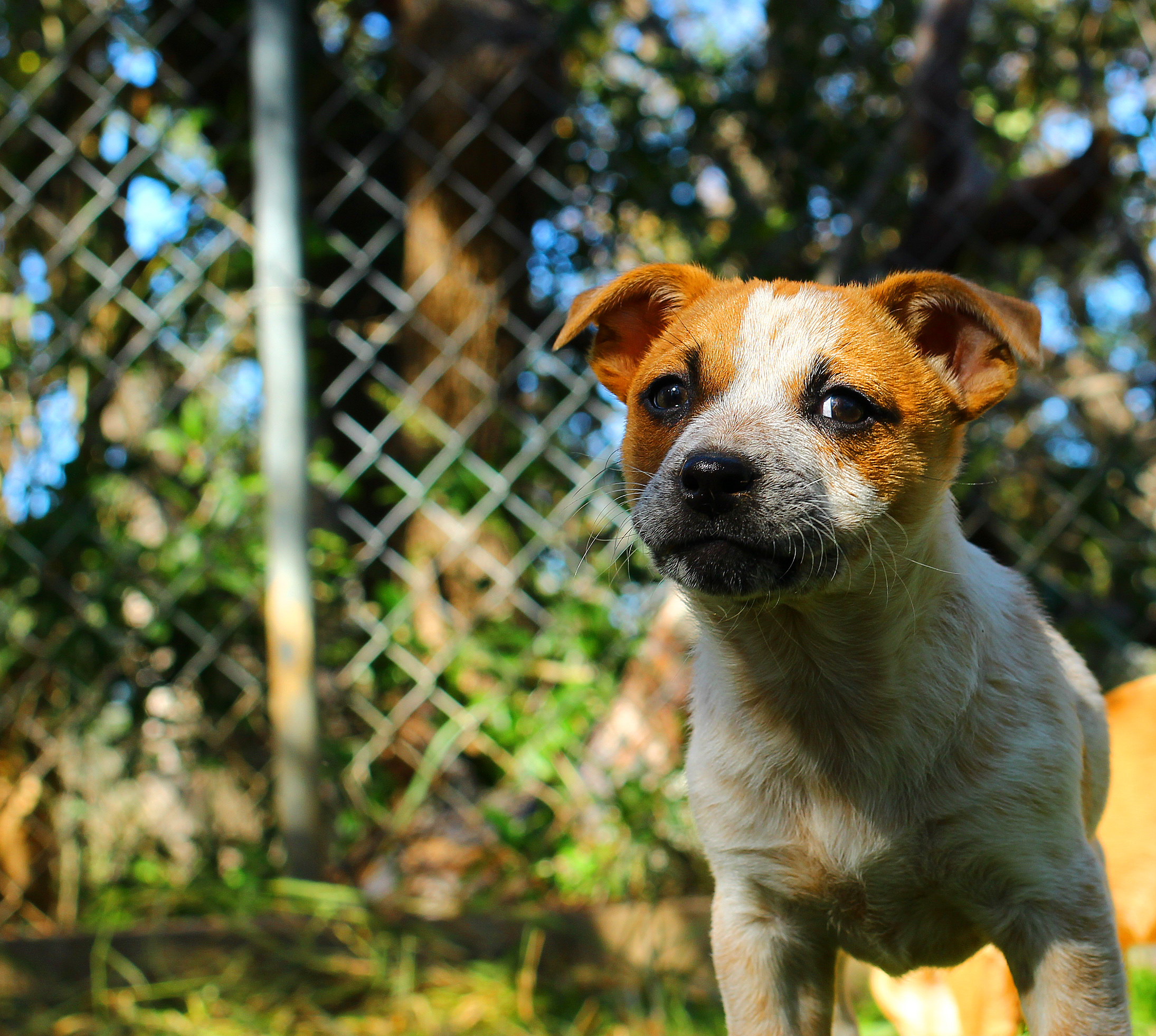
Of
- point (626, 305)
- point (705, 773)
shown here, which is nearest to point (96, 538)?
point (626, 305)

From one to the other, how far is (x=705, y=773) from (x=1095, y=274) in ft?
14.0

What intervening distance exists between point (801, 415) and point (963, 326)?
37cm

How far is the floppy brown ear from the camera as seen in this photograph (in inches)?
64.1

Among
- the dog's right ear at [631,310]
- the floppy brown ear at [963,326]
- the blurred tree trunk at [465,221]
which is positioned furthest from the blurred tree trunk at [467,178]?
the floppy brown ear at [963,326]

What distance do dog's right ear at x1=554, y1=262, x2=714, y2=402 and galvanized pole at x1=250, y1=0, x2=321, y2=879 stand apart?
4.38ft

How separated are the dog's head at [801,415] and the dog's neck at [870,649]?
0.08 meters

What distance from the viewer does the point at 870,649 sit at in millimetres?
1661

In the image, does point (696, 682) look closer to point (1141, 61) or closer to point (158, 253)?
point (158, 253)

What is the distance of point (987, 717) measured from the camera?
159cm

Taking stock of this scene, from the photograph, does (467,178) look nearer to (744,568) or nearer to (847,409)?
(847,409)

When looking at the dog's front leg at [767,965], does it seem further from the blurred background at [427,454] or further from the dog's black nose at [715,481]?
the blurred background at [427,454]

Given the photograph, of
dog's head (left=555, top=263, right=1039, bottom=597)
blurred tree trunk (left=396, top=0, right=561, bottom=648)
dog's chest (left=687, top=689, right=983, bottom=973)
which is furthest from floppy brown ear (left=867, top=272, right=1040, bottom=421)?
blurred tree trunk (left=396, top=0, right=561, bottom=648)

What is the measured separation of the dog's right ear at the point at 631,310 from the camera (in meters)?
1.92

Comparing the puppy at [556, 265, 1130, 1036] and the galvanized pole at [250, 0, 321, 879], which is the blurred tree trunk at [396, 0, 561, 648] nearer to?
the galvanized pole at [250, 0, 321, 879]
